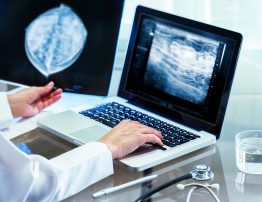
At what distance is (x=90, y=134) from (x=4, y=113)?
0.26 meters

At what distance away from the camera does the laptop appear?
4.51 ft

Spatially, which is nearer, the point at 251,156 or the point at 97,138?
the point at 251,156

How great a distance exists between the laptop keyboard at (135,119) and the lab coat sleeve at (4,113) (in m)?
0.18

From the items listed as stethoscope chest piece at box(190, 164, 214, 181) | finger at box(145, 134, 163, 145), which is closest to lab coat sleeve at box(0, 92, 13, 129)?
finger at box(145, 134, 163, 145)

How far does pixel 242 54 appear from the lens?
6.30 ft

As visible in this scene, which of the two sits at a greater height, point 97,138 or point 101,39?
point 101,39

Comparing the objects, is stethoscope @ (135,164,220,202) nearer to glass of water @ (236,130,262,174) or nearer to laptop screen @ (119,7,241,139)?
glass of water @ (236,130,262,174)

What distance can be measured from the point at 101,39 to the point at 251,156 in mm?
621

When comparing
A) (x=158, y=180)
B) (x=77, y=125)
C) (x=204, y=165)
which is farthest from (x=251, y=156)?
(x=77, y=125)

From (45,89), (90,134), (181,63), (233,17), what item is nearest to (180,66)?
(181,63)

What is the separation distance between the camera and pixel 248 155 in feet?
4.17

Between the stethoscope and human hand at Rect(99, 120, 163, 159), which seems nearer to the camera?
the stethoscope

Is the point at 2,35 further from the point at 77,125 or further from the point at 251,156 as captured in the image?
the point at 251,156

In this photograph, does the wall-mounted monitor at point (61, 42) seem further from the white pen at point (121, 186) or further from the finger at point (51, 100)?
the white pen at point (121, 186)
